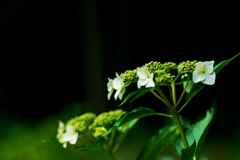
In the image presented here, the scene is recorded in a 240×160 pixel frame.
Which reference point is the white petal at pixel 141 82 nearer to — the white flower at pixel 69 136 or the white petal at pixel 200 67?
the white petal at pixel 200 67

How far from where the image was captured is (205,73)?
711mm

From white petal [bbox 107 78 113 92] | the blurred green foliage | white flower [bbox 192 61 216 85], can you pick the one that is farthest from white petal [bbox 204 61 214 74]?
the blurred green foliage

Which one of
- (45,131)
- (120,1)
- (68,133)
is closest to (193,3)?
(120,1)

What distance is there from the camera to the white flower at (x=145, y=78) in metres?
0.71

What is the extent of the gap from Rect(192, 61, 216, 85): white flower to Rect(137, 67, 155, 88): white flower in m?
0.11

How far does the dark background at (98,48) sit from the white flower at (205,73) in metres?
3.84

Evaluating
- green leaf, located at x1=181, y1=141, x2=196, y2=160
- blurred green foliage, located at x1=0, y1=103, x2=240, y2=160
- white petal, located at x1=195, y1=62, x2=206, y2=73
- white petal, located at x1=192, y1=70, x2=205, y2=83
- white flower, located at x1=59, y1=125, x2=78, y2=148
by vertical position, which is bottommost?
green leaf, located at x1=181, y1=141, x2=196, y2=160

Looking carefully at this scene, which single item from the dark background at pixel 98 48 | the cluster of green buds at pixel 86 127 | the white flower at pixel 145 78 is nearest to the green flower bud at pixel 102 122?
the cluster of green buds at pixel 86 127

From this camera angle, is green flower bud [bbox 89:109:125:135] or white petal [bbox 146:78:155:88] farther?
green flower bud [bbox 89:109:125:135]

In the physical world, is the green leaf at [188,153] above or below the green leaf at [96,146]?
below

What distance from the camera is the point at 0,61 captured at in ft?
16.1

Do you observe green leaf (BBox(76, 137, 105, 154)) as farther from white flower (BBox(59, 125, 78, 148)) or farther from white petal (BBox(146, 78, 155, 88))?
white petal (BBox(146, 78, 155, 88))

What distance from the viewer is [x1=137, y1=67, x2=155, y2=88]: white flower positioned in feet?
2.32

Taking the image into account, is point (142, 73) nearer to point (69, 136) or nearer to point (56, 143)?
point (69, 136)
